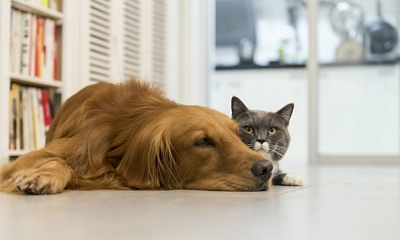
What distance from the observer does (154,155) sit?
1822 mm

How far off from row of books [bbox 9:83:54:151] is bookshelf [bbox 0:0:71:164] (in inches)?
0.4

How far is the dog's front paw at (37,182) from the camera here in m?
1.59

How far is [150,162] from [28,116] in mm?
1703

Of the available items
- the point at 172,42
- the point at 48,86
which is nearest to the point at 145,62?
the point at 172,42

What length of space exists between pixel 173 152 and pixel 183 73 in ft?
14.4

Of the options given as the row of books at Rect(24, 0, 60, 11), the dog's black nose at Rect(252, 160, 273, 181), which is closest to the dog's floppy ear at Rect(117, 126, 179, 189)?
the dog's black nose at Rect(252, 160, 273, 181)

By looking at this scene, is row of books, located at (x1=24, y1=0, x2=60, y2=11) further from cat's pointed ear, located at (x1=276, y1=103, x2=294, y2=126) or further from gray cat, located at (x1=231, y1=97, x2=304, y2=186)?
cat's pointed ear, located at (x1=276, y1=103, x2=294, y2=126)

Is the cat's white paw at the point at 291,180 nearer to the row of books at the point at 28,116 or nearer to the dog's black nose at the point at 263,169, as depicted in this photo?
the dog's black nose at the point at 263,169

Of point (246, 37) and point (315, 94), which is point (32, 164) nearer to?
point (315, 94)

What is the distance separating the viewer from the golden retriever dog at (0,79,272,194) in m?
1.79

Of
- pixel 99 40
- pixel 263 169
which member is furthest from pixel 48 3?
pixel 263 169

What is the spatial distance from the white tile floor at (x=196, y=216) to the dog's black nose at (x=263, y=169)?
0.08 meters

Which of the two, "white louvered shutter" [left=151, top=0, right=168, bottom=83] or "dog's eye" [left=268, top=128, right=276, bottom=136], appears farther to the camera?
"white louvered shutter" [left=151, top=0, right=168, bottom=83]

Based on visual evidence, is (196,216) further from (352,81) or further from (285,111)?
(352,81)
